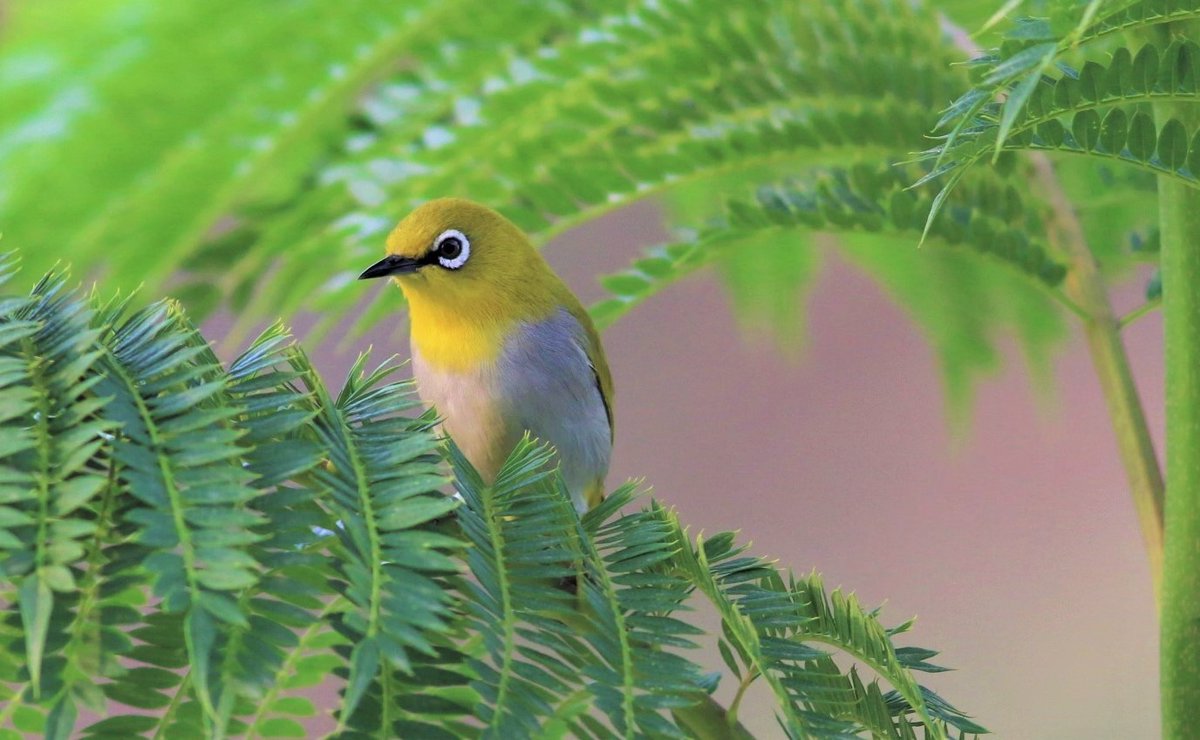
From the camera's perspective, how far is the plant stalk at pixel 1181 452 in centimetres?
78

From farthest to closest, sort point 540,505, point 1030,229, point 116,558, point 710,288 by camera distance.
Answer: point 710,288 → point 1030,229 → point 540,505 → point 116,558

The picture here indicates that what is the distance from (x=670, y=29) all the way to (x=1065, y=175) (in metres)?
0.61

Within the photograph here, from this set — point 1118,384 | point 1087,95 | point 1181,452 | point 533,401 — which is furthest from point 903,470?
point 1087,95

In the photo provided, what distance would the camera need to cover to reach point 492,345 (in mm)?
1605

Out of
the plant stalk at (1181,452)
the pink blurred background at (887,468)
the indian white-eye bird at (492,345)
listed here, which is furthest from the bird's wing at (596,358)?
the pink blurred background at (887,468)

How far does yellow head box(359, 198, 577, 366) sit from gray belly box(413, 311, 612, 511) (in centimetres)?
3

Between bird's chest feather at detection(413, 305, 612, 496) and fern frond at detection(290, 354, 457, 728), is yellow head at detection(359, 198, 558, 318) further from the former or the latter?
fern frond at detection(290, 354, 457, 728)

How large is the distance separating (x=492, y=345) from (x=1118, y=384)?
810mm

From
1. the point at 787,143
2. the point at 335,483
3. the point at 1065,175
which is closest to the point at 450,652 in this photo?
the point at 335,483

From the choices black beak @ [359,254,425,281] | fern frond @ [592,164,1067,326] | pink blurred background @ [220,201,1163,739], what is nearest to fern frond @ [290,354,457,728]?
fern frond @ [592,164,1067,326]

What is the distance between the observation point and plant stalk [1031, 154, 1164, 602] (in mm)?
937

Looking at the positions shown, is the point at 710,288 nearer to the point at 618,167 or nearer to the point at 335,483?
the point at 618,167

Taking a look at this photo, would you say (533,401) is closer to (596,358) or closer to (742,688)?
(596,358)

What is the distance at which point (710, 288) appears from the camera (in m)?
4.29
